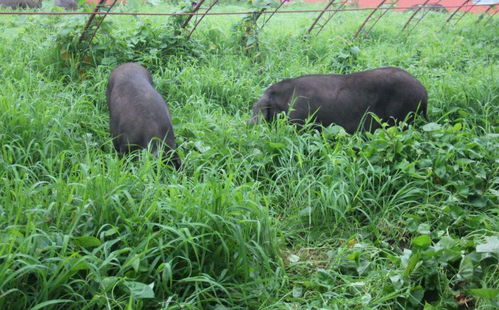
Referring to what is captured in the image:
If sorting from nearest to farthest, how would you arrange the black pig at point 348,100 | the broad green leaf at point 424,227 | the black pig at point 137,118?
the broad green leaf at point 424,227, the black pig at point 137,118, the black pig at point 348,100

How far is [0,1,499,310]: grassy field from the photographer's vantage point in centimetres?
246

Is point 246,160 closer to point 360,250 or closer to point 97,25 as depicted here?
point 360,250

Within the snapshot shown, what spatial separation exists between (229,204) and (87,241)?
2.65 ft

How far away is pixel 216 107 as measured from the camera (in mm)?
5551

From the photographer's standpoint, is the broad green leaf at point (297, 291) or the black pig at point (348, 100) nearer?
the broad green leaf at point (297, 291)

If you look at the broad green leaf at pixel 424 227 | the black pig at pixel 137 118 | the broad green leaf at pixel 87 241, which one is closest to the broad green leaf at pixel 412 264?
the broad green leaf at pixel 424 227

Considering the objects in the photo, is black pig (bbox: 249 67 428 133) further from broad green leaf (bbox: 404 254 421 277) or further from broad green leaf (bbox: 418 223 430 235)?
broad green leaf (bbox: 404 254 421 277)

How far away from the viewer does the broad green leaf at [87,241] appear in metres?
2.47

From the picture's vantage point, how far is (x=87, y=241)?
8.15 feet

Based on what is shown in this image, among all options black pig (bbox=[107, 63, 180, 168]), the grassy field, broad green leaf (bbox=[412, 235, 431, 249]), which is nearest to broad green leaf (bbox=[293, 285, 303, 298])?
the grassy field

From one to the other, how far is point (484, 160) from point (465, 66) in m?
3.81

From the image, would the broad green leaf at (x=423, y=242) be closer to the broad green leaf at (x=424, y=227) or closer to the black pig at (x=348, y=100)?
the broad green leaf at (x=424, y=227)

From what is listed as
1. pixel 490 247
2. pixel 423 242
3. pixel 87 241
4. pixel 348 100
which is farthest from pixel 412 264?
pixel 348 100

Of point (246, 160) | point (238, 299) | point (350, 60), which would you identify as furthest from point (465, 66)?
point (238, 299)
